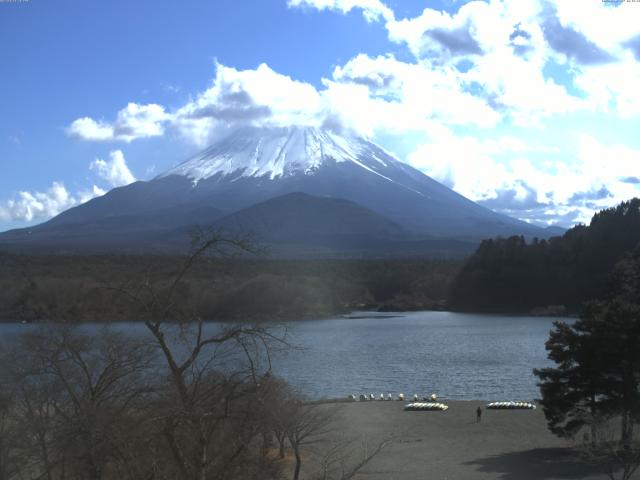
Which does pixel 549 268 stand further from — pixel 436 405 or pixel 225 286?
pixel 436 405

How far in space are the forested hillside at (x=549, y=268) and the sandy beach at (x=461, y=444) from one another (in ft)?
151

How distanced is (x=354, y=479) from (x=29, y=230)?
13531cm

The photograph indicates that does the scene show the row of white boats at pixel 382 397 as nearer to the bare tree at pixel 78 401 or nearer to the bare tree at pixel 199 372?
the bare tree at pixel 78 401

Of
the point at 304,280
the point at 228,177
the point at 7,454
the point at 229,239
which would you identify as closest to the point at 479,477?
the point at 7,454

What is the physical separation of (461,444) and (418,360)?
56.7 feet

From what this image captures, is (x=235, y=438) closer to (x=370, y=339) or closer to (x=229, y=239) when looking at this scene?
(x=229, y=239)

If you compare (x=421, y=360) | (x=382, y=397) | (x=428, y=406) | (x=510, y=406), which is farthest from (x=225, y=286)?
(x=510, y=406)

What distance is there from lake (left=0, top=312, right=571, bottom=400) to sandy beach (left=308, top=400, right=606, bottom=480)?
9.24ft

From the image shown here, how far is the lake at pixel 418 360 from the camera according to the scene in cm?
2692

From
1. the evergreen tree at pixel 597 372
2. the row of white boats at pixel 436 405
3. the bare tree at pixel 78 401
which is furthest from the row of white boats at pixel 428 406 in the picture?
the bare tree at pixel 78 401

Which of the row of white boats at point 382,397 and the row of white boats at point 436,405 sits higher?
the row of white boats at point 436,405

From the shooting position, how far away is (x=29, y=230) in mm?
138750

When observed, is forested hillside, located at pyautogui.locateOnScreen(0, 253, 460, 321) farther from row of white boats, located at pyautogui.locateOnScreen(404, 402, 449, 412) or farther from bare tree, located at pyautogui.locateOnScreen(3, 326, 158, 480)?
row of white boats, located at pyautogui.locateOnScreen(404, 402, 449, 412)

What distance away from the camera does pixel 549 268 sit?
70.4 metres
